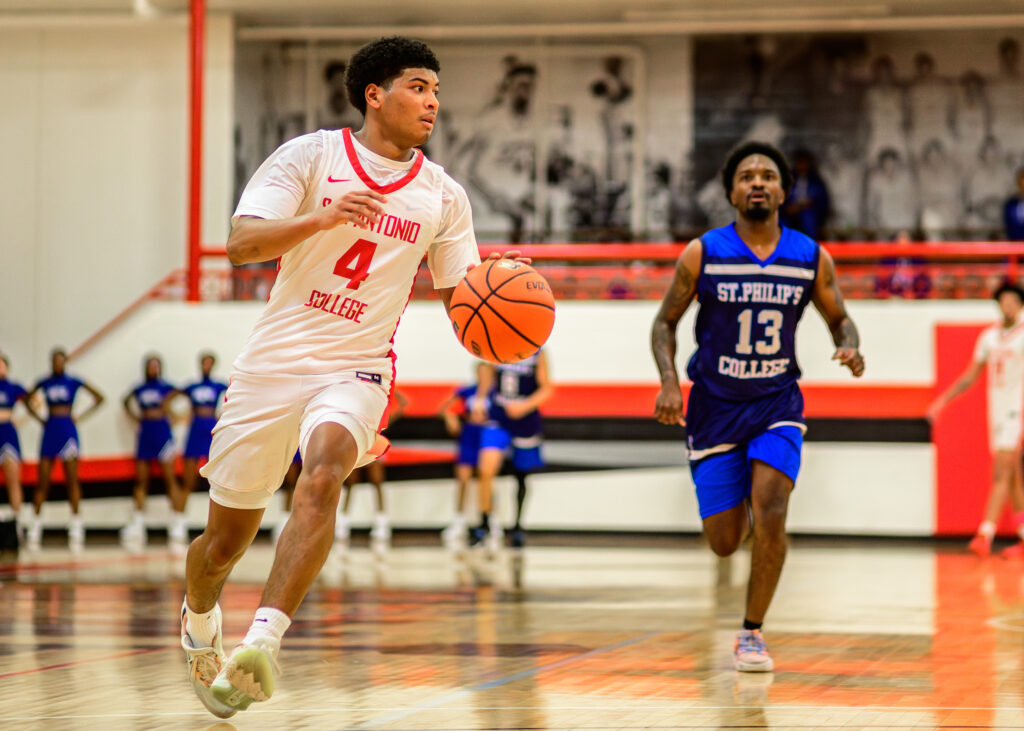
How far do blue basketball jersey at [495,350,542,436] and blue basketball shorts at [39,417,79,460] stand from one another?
485cm

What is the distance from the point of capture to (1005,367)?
1200 cm

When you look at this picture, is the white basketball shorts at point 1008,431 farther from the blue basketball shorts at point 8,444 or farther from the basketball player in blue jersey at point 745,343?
the blue basketball shorts at point 8,444

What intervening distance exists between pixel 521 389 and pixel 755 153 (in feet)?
21.8

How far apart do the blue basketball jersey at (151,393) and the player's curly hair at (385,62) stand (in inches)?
425

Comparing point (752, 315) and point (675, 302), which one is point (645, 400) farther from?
point (752, 315)

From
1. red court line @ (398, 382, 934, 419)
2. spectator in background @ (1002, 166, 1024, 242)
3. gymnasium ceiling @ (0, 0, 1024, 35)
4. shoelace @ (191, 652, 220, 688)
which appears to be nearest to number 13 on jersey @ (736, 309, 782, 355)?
shoelace @ (191, 652, 220, 688)

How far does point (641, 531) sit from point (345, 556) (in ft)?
12.6

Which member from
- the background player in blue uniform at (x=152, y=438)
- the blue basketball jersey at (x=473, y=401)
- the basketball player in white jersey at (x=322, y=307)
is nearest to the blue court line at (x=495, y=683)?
the basketball player in white jersey at (x=322, y=307)

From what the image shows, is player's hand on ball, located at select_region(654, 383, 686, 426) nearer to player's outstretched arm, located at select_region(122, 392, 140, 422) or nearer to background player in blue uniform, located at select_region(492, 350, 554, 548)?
background player in blue uniform, located at select_region(492, 350, 554, 548)

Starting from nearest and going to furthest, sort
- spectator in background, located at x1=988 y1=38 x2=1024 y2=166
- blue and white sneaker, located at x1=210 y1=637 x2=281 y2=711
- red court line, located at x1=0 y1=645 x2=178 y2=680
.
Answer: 1. blue and white sneaker, located at x1=210 y1=637 x2=281 y2=711
2. red court line, located at x1=0 y1=645 x2=178 y2=680
3. spectator in background, located at x1=988 y1=38 x2=1024 y2=166

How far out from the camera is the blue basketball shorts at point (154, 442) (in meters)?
14.5

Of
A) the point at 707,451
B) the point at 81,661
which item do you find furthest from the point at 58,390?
the point at 707,451

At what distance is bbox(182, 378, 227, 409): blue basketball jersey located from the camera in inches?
566

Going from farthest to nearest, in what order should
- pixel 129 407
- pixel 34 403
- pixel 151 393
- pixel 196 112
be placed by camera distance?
pixel 196 112, pixel 129 407, pixel 151 393, pixel 34 403
